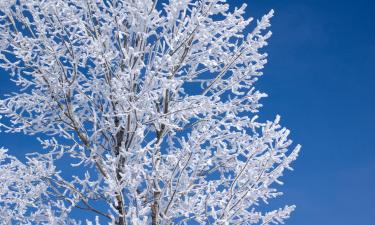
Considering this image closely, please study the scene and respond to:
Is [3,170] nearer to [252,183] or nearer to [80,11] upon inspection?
[80,11]

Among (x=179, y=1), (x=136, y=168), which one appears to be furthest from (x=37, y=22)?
(x=136, y=168)

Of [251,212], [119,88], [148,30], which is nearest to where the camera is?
[119,88]

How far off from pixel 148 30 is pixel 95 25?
924 millimetres

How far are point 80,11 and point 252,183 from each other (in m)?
3.52

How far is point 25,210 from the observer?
7.15 metres

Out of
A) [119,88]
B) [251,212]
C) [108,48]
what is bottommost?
[251,212]

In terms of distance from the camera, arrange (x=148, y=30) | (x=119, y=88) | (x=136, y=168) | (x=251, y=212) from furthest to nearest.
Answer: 1. (x=148, y=30)
2. (x=251, y=212)
3. (x=119, y=88)
4. (x=136, y=168)

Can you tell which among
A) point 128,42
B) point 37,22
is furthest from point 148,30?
point 37,22

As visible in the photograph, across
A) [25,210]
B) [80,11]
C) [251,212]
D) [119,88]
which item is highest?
[80,11]

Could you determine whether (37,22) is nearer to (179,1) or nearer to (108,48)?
(108,48)

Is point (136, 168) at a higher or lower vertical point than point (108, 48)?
lower

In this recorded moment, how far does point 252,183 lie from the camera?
6.36 meters

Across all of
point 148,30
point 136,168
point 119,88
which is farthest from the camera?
point 148,30

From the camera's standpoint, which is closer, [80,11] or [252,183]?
[252,183]
